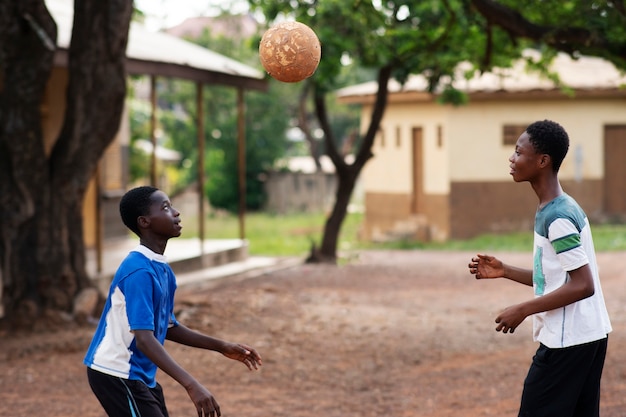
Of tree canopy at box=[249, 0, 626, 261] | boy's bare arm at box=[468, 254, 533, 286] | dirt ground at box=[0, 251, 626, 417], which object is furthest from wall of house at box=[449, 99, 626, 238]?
boy's bare arm at box=[468, 254, 533, 286]

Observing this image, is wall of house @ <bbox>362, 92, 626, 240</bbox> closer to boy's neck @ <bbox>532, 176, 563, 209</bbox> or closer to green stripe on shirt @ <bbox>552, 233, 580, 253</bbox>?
boy's neck @ <bbox>532, 176, 563, 209</bbox>

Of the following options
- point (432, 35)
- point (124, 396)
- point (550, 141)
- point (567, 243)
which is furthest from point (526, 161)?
point (432, 35)

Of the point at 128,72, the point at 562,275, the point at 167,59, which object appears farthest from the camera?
the point at 167,59

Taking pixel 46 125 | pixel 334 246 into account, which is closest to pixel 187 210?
pixel 334 246

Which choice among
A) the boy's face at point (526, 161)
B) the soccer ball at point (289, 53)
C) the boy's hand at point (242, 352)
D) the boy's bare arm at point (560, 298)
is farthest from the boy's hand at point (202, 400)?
the soccer ball at point (289, 53)

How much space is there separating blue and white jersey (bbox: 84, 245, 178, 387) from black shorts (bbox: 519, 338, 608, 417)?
1.56 m

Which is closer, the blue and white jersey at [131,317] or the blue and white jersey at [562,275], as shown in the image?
the blue and white jersey at [131,317]

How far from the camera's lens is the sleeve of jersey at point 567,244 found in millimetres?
4039

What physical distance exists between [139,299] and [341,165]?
13.2 meters

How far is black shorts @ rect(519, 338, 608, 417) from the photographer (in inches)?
163

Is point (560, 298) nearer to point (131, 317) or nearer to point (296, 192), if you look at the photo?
point (131, 317)

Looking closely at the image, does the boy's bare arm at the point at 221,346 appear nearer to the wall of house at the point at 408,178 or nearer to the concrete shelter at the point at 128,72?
the concrete shelter at the point at 128,72

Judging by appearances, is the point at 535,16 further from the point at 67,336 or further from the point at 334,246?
the point at 334,246

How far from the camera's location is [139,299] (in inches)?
157
